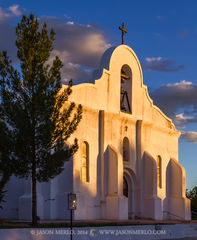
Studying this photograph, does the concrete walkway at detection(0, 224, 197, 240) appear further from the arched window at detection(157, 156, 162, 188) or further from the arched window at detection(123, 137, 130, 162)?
the arched window at detection(157, 156, 162, 188)

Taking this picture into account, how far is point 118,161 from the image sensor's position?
26578 millimetres

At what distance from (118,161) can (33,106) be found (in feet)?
30.5

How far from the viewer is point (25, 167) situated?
1906 cm

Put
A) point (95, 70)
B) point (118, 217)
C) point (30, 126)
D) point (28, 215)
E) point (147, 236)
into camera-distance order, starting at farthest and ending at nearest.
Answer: point (95, 70), point (118, 217), point (28, 215), point (147, 236), point (30, 126)

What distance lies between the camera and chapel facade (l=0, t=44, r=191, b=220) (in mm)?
24156

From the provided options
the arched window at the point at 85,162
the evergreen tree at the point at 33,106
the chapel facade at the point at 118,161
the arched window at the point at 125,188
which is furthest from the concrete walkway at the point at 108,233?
the arched window at the point at 85,162

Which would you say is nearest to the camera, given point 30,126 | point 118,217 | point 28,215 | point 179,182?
point 30,126

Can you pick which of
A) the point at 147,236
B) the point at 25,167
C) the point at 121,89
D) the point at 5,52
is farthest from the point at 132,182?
the point at 5,52

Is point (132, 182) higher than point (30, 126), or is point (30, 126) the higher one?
point (30, 126)

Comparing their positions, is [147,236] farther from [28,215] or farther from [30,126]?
[30,126]

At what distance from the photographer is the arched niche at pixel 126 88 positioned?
30.3 metres

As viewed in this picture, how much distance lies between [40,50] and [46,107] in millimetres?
2572

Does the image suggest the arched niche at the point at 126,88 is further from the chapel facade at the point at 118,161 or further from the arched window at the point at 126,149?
the arched window at the point at 126,149

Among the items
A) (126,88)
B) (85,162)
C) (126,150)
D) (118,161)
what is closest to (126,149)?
(126,150)
